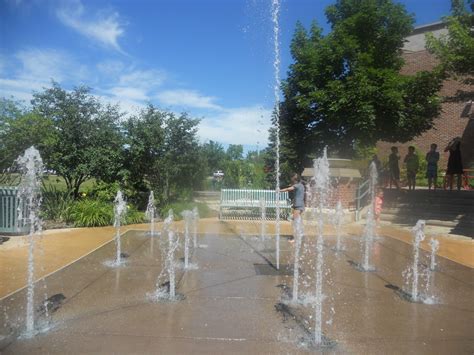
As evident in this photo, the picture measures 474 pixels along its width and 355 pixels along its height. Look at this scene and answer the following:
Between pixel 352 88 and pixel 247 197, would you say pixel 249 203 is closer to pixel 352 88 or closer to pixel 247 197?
pixel 247 197

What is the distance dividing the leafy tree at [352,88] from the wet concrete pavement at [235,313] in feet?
34.2

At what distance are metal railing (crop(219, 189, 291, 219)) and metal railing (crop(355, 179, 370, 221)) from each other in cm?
216

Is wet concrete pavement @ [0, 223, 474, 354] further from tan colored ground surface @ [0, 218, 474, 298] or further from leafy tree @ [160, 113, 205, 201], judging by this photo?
leafy tree @ [160, 113, 205, 201]

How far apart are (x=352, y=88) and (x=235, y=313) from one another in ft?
45.4

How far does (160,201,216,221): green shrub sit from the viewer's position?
14.0 metres

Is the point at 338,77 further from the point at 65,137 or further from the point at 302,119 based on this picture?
the point at 65,137

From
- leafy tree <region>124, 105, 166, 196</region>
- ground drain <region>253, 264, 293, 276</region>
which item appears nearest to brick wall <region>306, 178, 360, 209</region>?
leafy tree <region>124, 105, 166, 196</region>

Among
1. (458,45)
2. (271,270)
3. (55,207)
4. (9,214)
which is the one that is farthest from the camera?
(55,207)

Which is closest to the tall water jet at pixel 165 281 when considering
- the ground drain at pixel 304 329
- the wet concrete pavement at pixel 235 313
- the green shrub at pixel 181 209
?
the wet concrete pavement at pixel 235 313

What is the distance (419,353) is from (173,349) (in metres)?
2.26

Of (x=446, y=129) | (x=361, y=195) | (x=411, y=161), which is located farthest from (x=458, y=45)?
(x=446, y=129)

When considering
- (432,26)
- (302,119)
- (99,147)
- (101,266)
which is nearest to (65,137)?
(99,147)

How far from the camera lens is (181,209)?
47.4 feet

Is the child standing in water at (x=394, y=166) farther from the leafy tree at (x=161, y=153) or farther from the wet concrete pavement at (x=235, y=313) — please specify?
the wet concrete pavement at (x=235, y=313)
